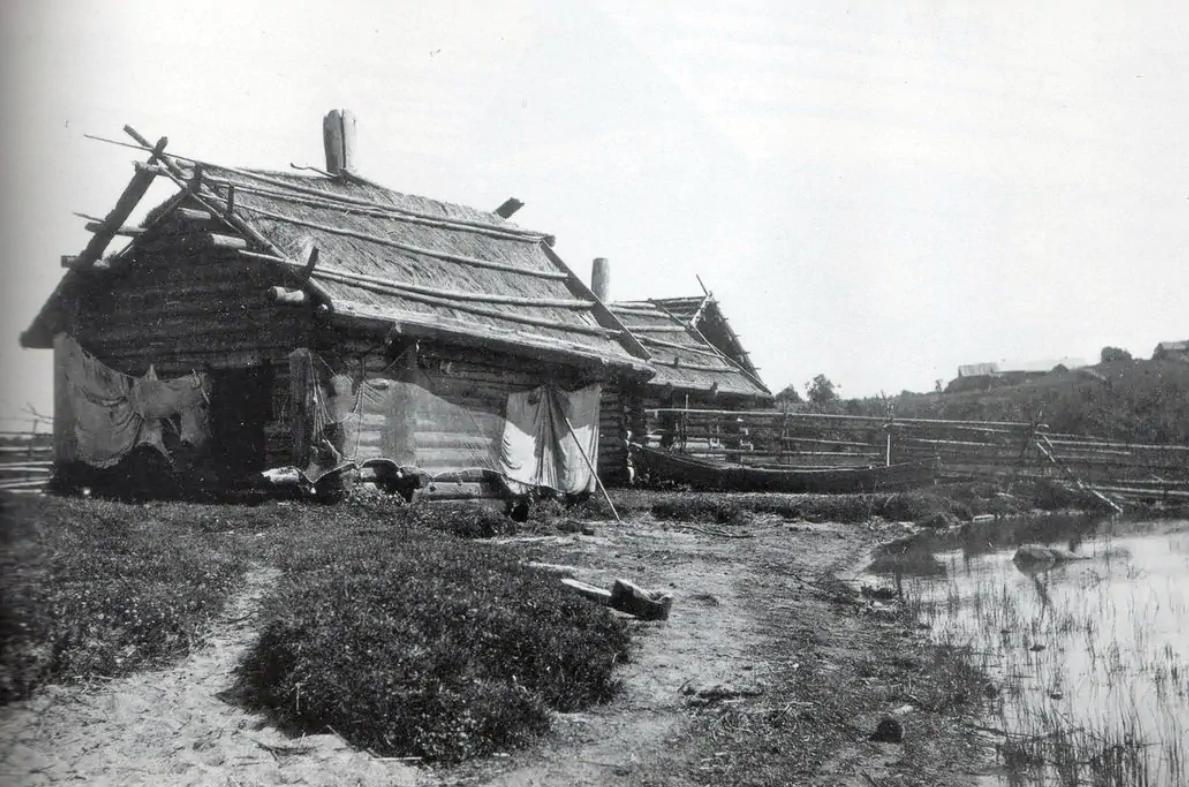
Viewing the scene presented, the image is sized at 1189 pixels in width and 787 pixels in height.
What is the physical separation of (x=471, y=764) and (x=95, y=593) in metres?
3.18

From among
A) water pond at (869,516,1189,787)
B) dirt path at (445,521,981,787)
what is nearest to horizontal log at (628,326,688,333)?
water pond at (869,516,1189,787)

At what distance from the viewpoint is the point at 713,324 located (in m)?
32.6

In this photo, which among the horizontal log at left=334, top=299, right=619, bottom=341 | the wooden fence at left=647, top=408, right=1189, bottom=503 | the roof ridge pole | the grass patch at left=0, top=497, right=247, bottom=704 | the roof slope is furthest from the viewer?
the wooden fence at left=647, top=408, right=1189, bottom=503

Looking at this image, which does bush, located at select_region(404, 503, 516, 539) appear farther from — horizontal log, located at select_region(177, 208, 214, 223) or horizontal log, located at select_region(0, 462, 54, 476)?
horizontal log, located at select_region(0, 462, 54, 476)

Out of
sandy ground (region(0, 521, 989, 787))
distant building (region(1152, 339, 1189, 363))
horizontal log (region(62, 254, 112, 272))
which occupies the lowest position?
sandy ground (region(0, 521, 989, 787))

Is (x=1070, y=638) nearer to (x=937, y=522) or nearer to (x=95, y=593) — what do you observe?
(x=95, y=593)

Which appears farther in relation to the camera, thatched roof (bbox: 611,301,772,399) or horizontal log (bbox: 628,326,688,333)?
horizontal log (bbox: 628,326,688,333)

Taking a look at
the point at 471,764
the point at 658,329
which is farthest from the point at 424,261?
the point at 658,329

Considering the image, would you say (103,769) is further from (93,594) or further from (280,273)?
(280,273)

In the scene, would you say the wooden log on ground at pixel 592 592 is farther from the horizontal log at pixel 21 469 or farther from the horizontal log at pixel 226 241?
the horizontal log at pixel 226 241

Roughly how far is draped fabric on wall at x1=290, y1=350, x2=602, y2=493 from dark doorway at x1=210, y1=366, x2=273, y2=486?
152cm

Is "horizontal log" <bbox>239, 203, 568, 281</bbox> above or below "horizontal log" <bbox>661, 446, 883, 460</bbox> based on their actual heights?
above

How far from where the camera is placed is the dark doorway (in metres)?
14.2

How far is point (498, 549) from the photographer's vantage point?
9695 mm
